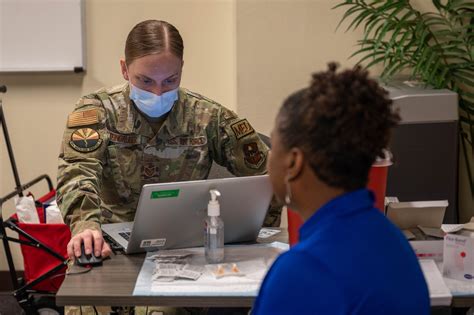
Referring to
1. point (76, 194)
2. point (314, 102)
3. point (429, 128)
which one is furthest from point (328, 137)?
point (429, 128)

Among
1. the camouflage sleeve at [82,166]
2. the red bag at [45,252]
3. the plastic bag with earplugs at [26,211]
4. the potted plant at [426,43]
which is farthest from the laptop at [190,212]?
the potted plant at [426,43]

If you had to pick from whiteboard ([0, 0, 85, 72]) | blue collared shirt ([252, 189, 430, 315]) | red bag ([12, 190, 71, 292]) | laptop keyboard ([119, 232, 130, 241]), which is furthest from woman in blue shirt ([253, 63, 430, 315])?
whiteboard ([0, 0, 85, 72])

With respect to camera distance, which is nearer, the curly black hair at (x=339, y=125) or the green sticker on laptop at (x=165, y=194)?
the curly black hair at (x=339, y=125)

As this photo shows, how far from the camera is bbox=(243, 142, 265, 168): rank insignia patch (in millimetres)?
2348

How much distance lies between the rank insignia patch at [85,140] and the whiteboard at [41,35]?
139 cm

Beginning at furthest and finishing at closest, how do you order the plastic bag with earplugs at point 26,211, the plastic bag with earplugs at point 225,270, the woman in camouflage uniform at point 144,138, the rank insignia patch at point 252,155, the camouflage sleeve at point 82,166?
the plastic bag with earplugs at point 26,211 < the rank insignia patch at point 252,155 < the woman in camouflage uniform at point 144,138 < the camouflage sleeve at point 82,166 < the plastic bag with earplugs at point 225,270

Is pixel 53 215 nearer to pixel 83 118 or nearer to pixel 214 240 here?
pixel 83 118

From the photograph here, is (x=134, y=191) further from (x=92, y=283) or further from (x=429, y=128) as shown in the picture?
(x=429, y=128)

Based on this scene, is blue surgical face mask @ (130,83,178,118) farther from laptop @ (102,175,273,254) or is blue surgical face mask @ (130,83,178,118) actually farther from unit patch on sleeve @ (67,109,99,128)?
laptop @ (102,175,273,254)

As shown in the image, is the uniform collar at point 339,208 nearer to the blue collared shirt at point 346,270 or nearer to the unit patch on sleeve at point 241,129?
the blue collared shirt at point 346,270

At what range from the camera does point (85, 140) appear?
2.18 metres

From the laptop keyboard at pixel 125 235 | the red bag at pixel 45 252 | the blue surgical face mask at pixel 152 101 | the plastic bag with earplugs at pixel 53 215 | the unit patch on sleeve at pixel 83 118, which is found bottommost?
the red bag at pixel 45 252

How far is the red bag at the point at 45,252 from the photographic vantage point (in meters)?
2.91

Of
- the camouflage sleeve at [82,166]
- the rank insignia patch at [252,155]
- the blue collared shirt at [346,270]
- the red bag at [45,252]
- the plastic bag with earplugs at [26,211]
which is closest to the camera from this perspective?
the blue collared shirt at [346,270]
